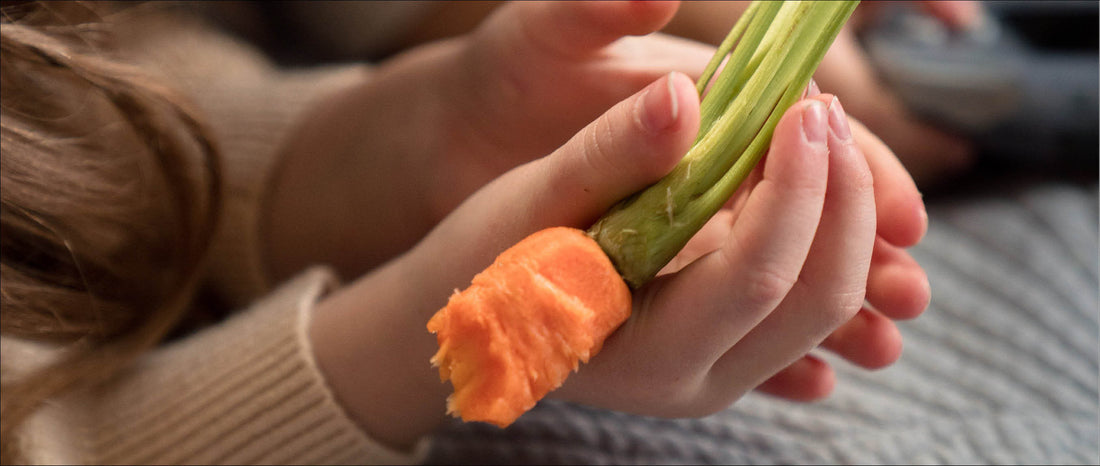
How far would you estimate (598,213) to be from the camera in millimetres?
408

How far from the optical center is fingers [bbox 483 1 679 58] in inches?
18.8

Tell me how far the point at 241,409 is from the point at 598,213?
35 centimetres

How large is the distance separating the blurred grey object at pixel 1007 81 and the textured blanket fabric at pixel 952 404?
0.09 m

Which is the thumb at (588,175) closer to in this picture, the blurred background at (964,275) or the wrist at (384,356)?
the wrist at (384,356)

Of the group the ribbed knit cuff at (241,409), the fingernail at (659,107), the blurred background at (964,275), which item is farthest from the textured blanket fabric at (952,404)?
the fingernail at (659,107)

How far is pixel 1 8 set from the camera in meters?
0.55

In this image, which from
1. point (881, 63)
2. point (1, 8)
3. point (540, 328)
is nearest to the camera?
point (540, 328)

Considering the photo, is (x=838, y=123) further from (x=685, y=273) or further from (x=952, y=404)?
(x=952, y=404)

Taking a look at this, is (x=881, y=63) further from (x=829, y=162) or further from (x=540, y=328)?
(x=540, y=328)

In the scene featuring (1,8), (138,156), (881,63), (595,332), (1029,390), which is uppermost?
(1,8)

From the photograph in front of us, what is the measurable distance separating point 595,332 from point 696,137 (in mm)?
114

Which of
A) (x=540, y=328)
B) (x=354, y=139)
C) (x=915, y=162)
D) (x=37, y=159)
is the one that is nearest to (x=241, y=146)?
(x=354, y=139)

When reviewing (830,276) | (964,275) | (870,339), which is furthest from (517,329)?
(964,275)

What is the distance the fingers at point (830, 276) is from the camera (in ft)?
1.23
